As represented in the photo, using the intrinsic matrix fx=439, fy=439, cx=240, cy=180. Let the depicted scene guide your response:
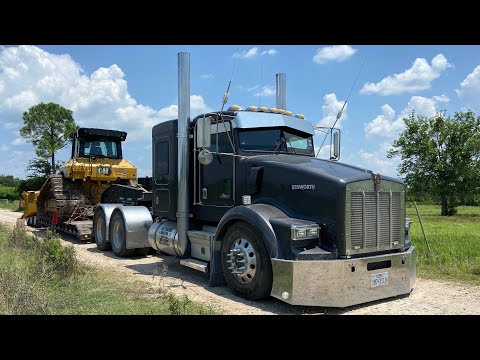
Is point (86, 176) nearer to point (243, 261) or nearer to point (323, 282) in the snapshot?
point (243, 261)

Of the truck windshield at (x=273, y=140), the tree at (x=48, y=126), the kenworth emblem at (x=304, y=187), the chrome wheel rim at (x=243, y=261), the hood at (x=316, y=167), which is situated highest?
the tree at (x=48, y=126)

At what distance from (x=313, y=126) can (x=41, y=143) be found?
29764 millimetres

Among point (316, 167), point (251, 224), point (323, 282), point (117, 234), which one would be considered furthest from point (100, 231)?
point (323, 282)

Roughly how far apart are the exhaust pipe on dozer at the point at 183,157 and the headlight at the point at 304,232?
289 centimetres

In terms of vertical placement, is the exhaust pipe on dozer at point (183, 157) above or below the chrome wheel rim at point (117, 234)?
above

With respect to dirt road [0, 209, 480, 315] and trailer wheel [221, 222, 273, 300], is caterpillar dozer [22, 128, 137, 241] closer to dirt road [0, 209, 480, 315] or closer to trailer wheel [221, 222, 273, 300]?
dirt road [0, 209, 480, 315]

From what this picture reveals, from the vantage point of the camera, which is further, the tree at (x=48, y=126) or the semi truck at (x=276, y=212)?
the tree at (x=48, y=126)

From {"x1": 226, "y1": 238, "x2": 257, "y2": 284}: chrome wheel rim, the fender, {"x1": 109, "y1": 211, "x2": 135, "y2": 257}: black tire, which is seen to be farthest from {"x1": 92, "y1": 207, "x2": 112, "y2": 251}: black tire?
{"x1": 226, "y1": 238, "x2": 257, "y2": 284}: chrome wheel rim

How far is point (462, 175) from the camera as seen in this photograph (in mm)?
39125

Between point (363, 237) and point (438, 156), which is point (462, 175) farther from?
point (363, 237)

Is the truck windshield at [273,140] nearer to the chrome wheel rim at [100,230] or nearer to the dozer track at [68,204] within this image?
the chrome wheel rim at [100,230]

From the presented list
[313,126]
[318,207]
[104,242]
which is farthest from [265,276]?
[104,242]

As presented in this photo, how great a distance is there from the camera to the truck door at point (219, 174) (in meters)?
7.11

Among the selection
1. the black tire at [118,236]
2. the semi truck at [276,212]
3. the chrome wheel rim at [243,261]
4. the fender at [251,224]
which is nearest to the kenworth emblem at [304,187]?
the semi truck at [276,212]
